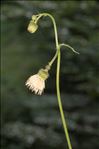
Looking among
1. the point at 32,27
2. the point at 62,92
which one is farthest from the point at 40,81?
the point at 62,92

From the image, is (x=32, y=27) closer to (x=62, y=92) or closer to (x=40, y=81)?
(x=40, y=81)

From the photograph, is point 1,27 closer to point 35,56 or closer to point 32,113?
point 35,56

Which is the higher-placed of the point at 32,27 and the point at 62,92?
the point at 62,92

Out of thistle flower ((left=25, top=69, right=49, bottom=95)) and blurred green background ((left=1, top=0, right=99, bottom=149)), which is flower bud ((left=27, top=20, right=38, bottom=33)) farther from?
blurred green background ((left=1, top=0, right=99, bottom=149))

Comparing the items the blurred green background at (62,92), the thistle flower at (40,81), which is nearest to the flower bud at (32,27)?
the thistle flower at (40,81)

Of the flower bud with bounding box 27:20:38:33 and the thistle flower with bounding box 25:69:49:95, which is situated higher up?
the flower bud with bounding box 27:20:38:33

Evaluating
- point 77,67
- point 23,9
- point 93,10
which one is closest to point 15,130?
point 77,67

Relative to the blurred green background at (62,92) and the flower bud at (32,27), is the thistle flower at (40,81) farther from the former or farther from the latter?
the blurred green background at (62,92)

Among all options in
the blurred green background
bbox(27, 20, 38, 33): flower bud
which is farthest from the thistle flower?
the blurred green background
